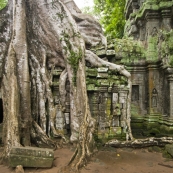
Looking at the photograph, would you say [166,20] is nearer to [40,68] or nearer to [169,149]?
[169,149]

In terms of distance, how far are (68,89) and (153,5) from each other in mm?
4026

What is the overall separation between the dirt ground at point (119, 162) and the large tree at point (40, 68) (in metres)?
0.33

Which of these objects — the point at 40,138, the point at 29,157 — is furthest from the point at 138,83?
the point at 29,157

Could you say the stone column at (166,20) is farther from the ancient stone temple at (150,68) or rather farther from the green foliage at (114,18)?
the green foliage at (114,18)

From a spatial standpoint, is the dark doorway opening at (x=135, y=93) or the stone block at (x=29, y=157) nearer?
the stone block at (x=29, y=157)

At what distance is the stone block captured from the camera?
3.38 metres

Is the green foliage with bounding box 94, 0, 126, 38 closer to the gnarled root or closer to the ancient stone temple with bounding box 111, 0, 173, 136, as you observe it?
the ancient stone temple with bounding box 111, 0, 173, 136

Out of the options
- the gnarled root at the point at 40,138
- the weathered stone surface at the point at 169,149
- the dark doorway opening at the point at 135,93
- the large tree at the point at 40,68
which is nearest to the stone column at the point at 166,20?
the dark doorway opening at the point at 135,93

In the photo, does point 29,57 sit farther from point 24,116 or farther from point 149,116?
point 149,116

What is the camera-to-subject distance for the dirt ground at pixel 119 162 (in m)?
3.53

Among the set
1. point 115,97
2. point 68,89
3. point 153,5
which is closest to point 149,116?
point 115,97

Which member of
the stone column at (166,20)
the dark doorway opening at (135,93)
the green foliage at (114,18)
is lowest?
the dark doorway opening at (135,93)

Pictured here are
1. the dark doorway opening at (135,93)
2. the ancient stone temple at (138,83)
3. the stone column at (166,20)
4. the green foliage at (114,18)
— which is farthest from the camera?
the green foliage at (114,18)

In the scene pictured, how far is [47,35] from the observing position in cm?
561
